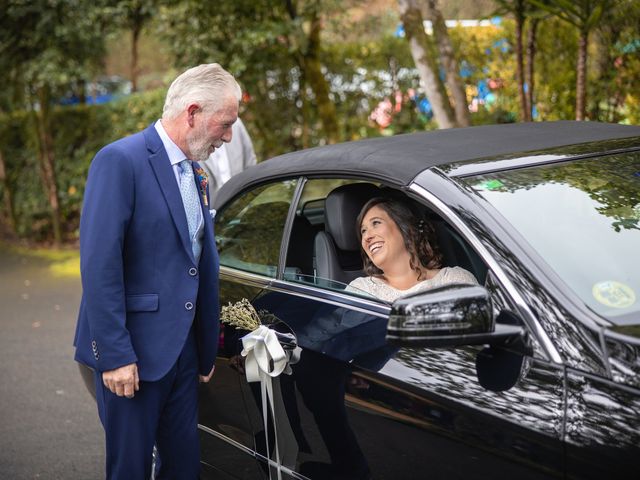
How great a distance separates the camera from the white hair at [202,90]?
9.37 ft

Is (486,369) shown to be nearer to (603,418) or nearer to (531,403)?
(531,403)

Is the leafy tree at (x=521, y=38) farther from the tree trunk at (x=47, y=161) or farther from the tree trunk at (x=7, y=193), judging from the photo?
the tree trunk at (x=7, y=193)

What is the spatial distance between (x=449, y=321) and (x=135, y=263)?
3.75 feet

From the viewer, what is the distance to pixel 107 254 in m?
2.73

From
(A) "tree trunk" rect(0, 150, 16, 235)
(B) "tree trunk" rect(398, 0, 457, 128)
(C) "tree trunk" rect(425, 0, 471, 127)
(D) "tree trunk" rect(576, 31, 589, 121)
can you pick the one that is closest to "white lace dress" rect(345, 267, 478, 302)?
(D) "tree trunk" rect(576, 31, 589, 121)

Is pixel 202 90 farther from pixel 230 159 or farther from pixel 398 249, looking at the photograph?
pixel 230 159

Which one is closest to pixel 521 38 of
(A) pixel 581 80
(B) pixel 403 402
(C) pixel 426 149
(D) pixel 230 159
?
(A) pixel 581 80

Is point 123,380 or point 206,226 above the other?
point 206,226

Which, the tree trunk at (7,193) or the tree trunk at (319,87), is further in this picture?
the tree trunk at (7,193)

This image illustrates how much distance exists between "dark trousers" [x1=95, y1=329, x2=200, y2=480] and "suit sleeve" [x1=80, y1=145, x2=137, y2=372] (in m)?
0.21

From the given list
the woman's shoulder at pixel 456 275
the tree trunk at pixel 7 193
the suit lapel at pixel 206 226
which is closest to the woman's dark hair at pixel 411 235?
the woman's shoulder at pixel 456 275

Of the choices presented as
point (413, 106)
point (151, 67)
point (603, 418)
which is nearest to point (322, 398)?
point (603, 418)

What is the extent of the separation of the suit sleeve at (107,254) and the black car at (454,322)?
0.63 meters

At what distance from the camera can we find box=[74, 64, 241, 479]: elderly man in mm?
2762
